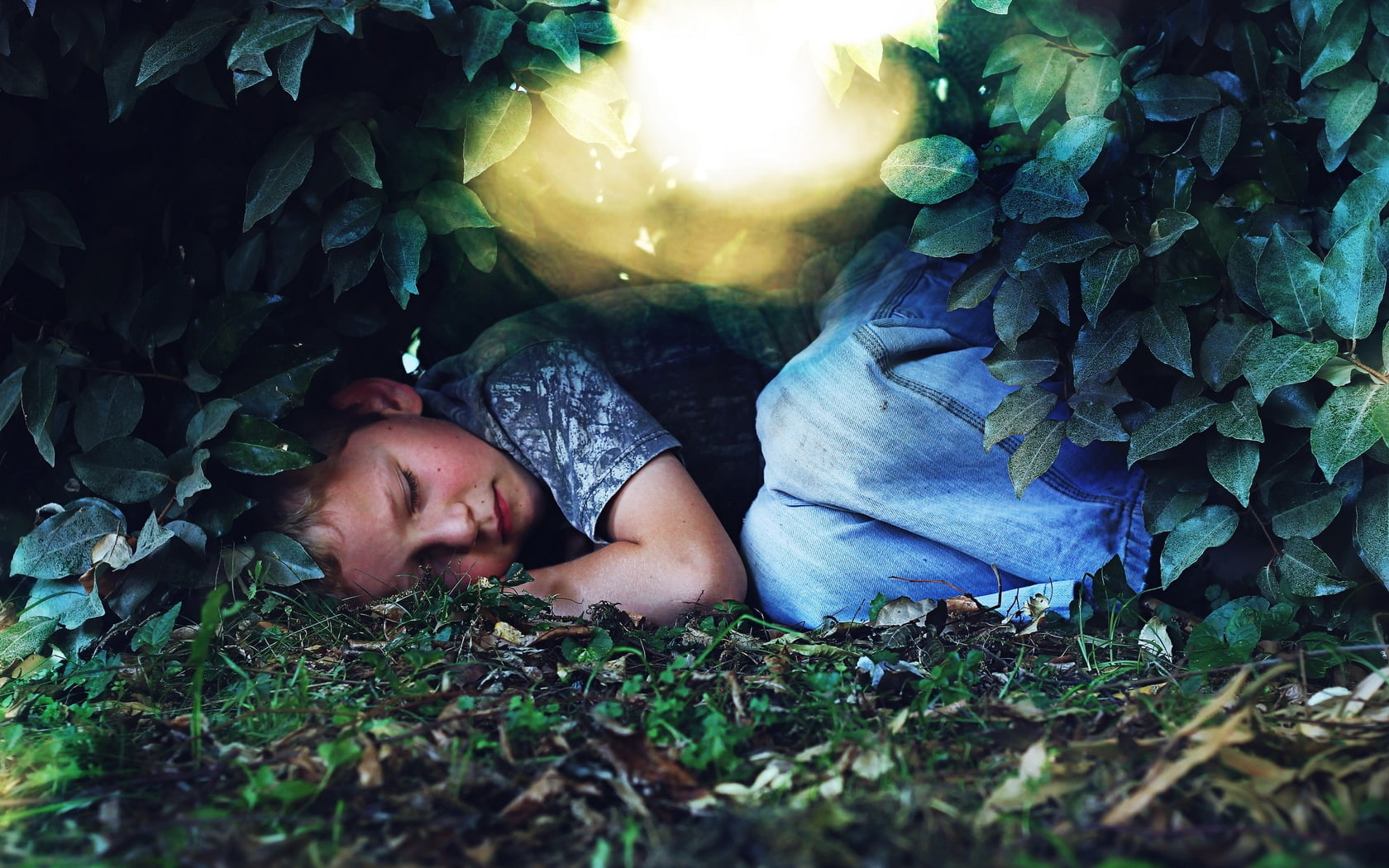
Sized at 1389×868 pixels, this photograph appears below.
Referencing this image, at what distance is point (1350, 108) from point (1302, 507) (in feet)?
1.96

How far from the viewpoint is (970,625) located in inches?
64.6

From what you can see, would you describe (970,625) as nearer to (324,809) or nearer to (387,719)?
Answer: (387,719)

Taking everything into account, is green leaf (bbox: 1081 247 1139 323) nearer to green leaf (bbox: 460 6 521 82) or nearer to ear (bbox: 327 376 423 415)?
green leaf (bbox: 460 6 521 82)

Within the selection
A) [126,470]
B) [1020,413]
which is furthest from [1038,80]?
[126,470]

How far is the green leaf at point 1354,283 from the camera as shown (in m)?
1.29

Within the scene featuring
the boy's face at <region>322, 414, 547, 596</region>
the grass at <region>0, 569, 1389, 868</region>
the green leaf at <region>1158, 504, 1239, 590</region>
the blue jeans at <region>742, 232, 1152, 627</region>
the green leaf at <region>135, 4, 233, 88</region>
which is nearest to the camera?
the grass at <region>0, 569, 1389, 868</region>

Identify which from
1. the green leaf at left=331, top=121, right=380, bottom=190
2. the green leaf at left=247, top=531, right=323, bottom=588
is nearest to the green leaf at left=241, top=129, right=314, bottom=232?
the green leaf at left=331, top=121, right=380, bottom=190

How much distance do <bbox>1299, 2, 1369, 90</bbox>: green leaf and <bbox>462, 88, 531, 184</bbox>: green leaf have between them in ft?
3.92

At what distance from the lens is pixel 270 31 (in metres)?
1.38

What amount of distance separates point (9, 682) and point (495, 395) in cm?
102

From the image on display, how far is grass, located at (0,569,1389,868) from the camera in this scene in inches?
34.5

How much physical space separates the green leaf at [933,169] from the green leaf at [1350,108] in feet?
1.68

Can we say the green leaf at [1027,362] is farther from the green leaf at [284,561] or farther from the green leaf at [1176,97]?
the green leaf at [284,561]

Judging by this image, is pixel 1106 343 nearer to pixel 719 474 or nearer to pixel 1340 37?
pixel 1340 37
